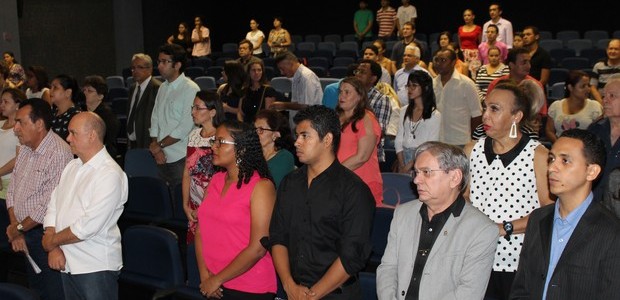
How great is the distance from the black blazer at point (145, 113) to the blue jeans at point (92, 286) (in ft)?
9.26

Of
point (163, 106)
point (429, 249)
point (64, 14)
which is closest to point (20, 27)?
point (64, 14)

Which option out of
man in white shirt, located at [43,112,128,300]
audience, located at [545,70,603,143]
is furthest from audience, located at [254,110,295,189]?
audience, located at [545,70,603,143]

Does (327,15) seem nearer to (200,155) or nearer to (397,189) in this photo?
(397,189)

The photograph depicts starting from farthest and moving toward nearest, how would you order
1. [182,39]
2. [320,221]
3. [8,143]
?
[182,39] → [8,143] → [320,221]

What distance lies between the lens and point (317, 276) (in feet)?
10.8

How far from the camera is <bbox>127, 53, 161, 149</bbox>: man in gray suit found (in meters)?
6.54

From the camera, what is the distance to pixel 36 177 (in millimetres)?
4375

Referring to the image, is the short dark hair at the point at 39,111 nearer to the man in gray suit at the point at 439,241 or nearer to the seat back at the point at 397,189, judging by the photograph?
the seat back at the point at 397,189

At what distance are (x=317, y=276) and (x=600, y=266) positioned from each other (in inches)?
46.4

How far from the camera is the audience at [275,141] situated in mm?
4301

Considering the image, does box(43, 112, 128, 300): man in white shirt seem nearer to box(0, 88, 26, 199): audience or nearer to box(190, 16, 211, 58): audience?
box(0, 88, 26, 199): audience

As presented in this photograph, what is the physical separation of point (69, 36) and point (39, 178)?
1234cm

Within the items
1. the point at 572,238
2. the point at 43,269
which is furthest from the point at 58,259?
the point at 572,238

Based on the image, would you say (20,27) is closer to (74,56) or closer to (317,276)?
(74,56)
